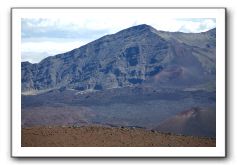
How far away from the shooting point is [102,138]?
65.8ft

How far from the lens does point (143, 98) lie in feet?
66.6

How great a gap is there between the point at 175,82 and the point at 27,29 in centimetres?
206

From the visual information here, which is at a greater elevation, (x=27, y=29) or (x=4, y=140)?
(x=27, y=29)

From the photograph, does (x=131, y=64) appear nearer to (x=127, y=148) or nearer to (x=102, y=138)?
(x=102, y=138)

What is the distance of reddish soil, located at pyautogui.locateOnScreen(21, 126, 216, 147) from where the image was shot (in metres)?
20.0

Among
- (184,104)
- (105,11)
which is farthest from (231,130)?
(105,11)

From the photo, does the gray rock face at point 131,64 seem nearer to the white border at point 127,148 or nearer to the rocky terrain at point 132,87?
the rocky terrain at point 132,87

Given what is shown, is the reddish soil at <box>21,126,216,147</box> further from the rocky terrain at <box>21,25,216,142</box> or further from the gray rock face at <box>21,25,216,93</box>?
the gray rock face at <box>21,25,216,93</box>

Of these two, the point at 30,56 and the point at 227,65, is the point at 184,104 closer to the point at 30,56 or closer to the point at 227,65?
the point at 227,65

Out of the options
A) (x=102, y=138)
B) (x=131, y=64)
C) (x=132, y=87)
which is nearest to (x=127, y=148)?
A: (x=102, y=138)

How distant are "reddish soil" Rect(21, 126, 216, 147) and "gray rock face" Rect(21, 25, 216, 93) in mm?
587

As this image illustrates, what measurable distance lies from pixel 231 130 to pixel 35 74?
2.64m

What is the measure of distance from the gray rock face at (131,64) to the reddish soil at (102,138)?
587 millimetres

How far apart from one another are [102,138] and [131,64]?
1.21 meters
